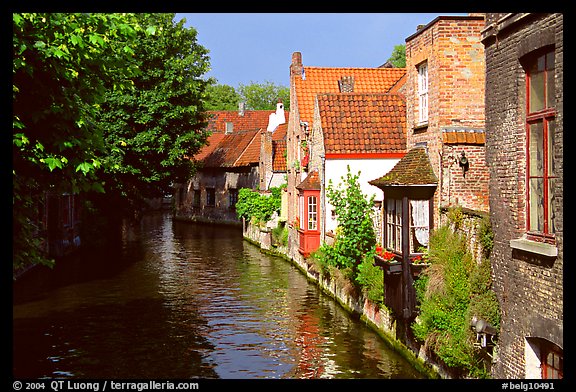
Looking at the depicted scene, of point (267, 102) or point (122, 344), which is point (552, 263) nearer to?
point (122, 344)

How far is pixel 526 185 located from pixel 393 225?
5839 mm

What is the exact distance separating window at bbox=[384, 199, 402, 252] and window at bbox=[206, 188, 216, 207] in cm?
4197

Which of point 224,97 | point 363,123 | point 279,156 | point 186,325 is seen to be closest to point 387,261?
point 186,325

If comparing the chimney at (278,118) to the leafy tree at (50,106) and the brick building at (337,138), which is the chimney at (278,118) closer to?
the brick building at (337,138)

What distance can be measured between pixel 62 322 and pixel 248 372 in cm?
710

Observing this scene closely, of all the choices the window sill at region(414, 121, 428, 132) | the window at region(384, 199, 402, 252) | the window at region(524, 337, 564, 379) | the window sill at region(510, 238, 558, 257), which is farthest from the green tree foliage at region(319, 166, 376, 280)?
the window at region(524, 337, 564, 379)

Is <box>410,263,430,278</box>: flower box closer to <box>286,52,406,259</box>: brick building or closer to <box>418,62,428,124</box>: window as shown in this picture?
<box>418,62,428,124</box>: window

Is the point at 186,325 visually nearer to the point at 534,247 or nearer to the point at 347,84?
the point at 534,247

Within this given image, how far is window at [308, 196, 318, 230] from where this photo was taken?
27.4 meters

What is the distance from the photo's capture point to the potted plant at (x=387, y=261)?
14.9m

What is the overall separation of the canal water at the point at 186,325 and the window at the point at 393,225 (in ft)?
7.96

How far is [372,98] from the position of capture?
24516 mm

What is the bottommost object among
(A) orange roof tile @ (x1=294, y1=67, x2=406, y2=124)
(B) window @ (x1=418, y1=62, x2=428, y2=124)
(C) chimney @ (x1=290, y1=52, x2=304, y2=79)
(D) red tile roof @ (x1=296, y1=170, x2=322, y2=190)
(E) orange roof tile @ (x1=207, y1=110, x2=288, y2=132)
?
(D) red tile roof @ (x1=296, y1=170, x2=322, y2=190)

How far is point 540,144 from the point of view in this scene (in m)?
10.1
